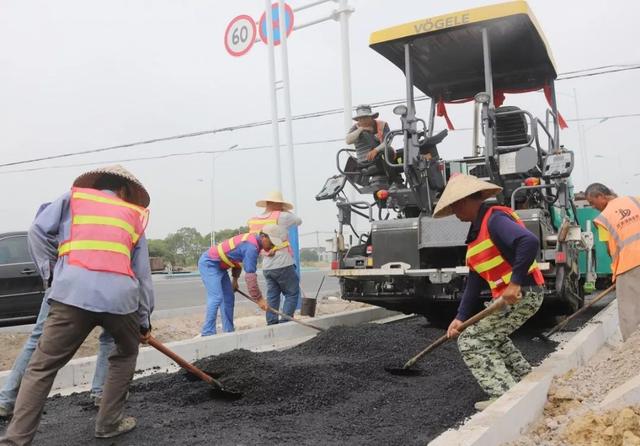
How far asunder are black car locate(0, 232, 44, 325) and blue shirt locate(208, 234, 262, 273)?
2.89 m

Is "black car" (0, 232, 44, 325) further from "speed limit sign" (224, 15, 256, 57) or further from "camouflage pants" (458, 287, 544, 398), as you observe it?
"camouflage pants" (458, 287, 544, 398)

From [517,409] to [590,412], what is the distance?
1.35ft

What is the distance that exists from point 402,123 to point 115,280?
12.2 ft

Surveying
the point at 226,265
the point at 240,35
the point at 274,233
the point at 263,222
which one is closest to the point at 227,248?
the point at 226,265

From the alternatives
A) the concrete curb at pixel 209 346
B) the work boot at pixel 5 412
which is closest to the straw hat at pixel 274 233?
the concrete curb at pixel 209 346

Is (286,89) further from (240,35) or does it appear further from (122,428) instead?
(122,428)

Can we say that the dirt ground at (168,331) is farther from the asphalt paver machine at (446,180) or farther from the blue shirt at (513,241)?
the blue shirt at (513,241)

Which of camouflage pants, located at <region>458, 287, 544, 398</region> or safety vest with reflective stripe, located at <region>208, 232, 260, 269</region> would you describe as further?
safety vest with reflective stripe, located at <region>208, 232, 260, 269</region>

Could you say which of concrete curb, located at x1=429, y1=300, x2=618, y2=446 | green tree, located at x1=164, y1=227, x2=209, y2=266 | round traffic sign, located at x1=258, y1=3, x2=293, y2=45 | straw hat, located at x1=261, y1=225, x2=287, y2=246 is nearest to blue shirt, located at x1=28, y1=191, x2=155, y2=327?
concrete curb, located at x1=429, y1=300, x2=618, y2=446

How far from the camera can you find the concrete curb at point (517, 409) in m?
2.74

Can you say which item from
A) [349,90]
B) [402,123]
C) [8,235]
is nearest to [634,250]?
[402,123]

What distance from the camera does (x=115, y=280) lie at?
3.18 meters

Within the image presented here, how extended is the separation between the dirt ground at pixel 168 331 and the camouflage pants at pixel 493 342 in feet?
14.1

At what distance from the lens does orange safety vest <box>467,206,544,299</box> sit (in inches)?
151
